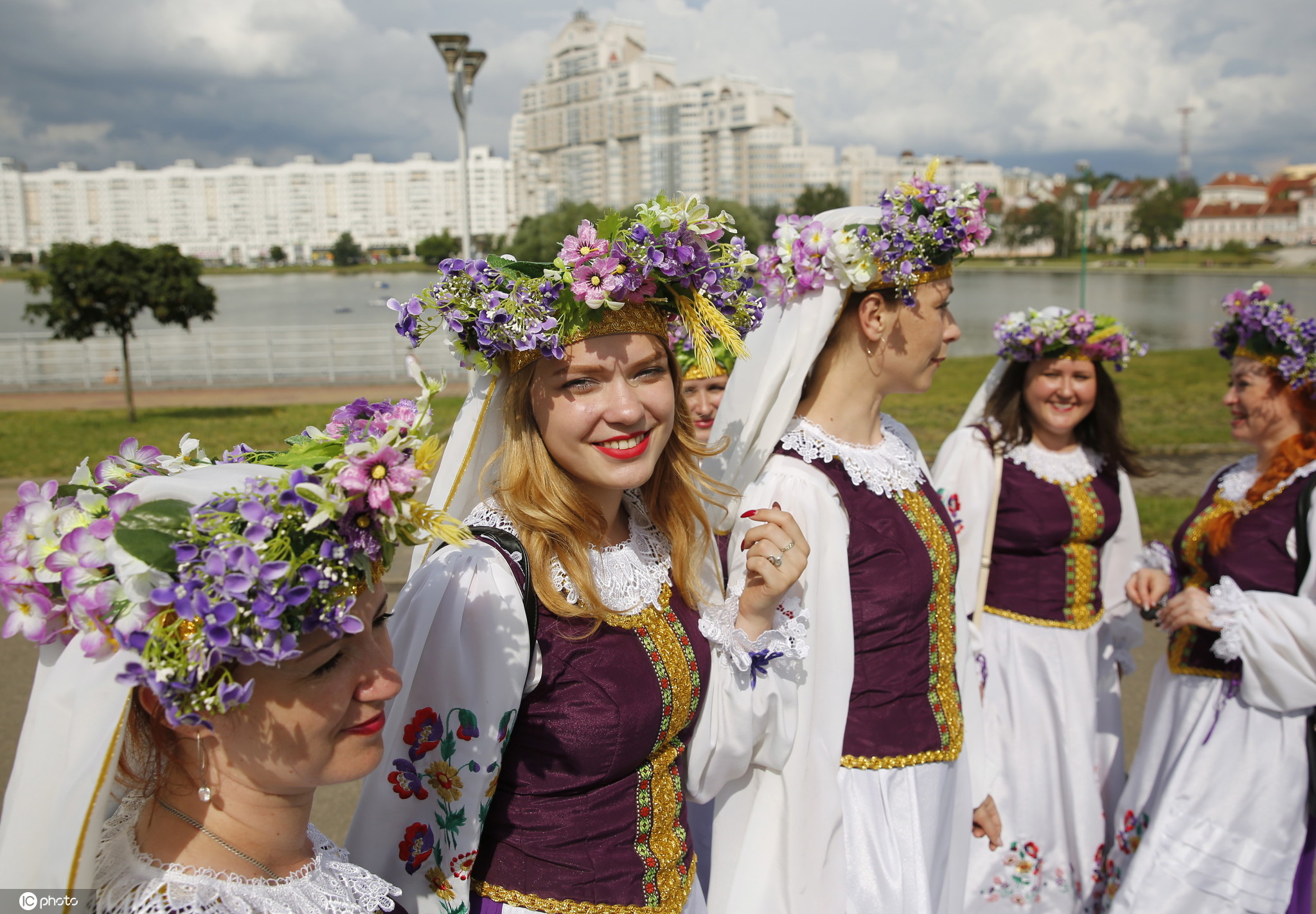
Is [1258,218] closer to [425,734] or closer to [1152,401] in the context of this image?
[1152,401]

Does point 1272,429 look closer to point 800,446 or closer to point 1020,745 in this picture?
point 1020,745

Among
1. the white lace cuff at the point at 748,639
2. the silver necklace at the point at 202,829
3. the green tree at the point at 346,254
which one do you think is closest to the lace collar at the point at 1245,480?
the white lace cuff at the point at 748,639

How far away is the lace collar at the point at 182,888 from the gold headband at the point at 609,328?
99 centimetres

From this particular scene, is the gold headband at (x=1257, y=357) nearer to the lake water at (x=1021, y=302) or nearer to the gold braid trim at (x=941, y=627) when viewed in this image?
the gold braid trim at (x=941, y=627)

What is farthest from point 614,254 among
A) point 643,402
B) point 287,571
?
point 287,571

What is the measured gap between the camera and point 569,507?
188 centimetres

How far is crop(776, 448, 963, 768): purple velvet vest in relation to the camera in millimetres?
2354

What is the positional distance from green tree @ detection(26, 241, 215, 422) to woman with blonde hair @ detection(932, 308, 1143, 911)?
13256 mm

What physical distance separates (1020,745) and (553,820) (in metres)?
2.35

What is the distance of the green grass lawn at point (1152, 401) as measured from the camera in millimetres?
10180

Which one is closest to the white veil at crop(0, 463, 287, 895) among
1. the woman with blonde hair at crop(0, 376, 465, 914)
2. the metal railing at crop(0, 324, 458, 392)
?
the woman with blonde hair at crop(0, 376, 465, 914)

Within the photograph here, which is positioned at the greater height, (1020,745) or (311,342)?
(311,342)

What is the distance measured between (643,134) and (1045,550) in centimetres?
11322

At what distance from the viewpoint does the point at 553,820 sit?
1700 millimetres
